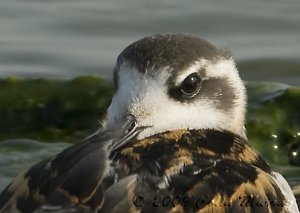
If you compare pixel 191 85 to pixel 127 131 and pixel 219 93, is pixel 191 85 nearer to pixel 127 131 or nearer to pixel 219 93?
pixel 219 93

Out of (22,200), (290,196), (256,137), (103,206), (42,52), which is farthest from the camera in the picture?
(42,52)

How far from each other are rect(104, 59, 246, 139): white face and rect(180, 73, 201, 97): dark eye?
25 mm

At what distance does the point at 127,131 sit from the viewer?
5.99 m

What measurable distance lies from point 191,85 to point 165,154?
66 cm

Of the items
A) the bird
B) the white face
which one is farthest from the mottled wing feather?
the white face

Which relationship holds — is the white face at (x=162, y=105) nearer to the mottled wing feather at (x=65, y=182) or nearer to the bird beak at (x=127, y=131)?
the bird beak at (x=127, y=131)

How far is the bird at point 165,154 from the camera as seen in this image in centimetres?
538

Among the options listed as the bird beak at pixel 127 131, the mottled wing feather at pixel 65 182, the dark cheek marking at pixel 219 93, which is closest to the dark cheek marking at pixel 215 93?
the dark cheek marking at pixel 219 93

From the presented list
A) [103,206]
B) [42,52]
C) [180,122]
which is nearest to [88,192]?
[103,206]

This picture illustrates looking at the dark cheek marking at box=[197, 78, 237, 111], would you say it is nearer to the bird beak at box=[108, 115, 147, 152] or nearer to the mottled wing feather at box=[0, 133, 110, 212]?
the bird beak at box=[108, 115, 147, 152]

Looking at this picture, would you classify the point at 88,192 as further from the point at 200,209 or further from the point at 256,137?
the point at 256,137

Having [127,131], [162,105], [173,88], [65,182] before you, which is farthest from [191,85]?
[65,182]

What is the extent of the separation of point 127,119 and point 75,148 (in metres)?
0.39

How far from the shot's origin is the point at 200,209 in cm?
538
